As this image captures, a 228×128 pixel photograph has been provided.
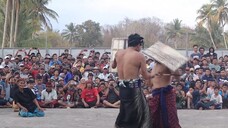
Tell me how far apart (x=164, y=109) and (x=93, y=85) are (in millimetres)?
7454

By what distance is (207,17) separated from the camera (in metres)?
49.5

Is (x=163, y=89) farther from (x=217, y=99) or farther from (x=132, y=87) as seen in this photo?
(x=217, y=99)

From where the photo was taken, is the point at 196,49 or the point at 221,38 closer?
the point at 196,49

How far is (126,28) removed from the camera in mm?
60125

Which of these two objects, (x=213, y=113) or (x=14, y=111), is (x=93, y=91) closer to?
(x=14, y=111)

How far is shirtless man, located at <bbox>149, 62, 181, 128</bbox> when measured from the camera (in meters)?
6.67

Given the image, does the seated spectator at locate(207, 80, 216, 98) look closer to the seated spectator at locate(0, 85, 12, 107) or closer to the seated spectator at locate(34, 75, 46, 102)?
the seated spectator at locate(34, 75, 46, 102)

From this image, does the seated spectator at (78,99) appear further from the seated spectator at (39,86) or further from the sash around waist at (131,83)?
the sash around waist at (131,83)

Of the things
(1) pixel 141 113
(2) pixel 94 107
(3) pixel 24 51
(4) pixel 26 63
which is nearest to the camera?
(1) pixel 141 113

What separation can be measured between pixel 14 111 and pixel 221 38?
127ft

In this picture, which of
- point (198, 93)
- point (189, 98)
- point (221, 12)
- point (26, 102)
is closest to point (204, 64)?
point (198, 93)

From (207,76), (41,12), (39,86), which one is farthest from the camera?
(41,12)

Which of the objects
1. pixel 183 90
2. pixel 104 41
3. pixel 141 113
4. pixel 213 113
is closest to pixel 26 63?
pixel 183 90

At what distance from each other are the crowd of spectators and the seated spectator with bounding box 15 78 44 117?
1.67 meters
